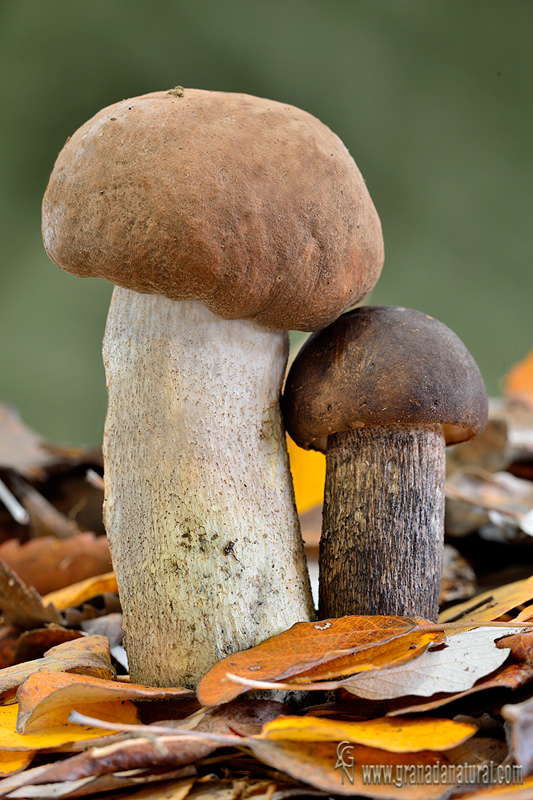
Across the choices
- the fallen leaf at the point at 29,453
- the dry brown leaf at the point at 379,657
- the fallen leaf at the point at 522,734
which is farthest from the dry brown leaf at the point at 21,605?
the fallen leaf at the point at 29,453

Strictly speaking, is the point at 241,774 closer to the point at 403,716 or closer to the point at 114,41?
the point at 403,716

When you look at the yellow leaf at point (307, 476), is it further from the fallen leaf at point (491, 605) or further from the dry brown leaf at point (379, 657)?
the dry brown leaf at point (379, 657)

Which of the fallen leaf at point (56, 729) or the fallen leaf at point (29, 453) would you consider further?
the fallen leaf at point (29, 453)

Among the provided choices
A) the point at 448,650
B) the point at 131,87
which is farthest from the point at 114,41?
the point at 448,650

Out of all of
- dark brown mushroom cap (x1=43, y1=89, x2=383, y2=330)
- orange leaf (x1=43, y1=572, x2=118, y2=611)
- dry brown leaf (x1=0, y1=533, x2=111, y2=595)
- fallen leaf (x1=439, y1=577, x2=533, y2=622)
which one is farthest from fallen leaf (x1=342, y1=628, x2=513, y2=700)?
dry brown leaf (x1=0, y1=533, x2=111, y2=595)

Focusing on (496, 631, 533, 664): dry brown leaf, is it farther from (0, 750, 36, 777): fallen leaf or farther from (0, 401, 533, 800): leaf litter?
(0, 750, 36, 777): fallen leaf
